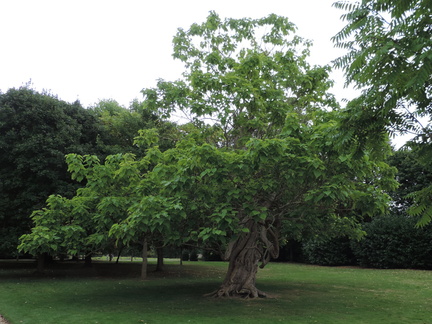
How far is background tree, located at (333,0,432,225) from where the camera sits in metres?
3.89

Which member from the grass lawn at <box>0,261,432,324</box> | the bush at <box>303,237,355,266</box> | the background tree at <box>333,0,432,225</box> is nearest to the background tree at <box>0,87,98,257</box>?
the grass lawn at <box>0,261,432,324</box>

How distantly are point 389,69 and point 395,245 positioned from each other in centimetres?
2765

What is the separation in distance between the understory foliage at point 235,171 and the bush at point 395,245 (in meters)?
13.9

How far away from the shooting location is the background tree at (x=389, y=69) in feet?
12.8

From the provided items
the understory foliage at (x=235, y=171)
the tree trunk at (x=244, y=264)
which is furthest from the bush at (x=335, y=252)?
the tree trunk at (x=244, y=264)

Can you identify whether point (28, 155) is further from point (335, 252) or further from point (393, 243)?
point (393, 243)

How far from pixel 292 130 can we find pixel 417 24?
6.27m

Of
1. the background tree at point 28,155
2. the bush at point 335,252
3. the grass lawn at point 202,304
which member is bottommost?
the grass lawn at point 202,304

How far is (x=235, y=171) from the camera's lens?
1008cm

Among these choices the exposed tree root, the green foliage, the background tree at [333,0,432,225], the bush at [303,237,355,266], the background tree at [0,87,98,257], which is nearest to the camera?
the background tree at [333,0,432,225]

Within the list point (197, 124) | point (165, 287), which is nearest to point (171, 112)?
point (197, 124)

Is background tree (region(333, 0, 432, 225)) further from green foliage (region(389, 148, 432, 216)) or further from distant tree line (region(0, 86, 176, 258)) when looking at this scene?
green foliage (region(389, 148, 432, 216))

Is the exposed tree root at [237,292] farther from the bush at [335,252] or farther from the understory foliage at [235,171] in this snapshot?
the bush at [335,252]

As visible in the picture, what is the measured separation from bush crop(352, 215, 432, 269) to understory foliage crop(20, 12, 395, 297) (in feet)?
45.7
